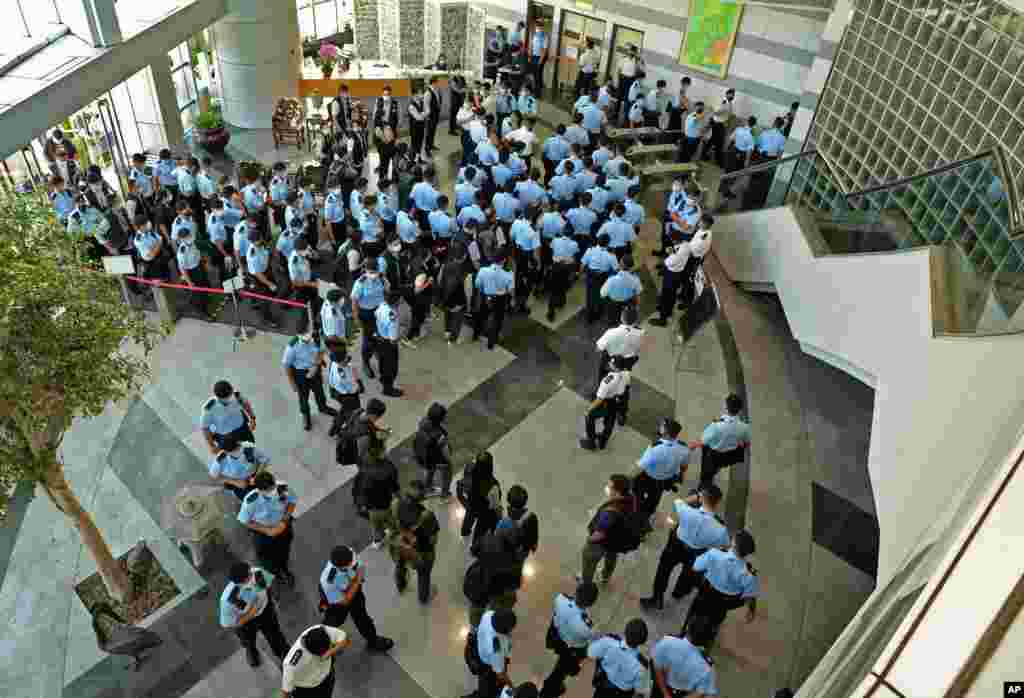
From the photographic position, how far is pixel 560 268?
8.98 meters

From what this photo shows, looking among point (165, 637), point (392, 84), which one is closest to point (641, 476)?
point (165, 637)

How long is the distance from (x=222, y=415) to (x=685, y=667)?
14.0 feet

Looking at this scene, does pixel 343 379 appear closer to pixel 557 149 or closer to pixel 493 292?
pixel 493 292

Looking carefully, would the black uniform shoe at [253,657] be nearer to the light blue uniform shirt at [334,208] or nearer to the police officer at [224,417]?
the police officer at [224,417]

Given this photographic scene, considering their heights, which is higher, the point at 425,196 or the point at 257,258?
the point at 425,196

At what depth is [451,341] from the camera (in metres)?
8.84

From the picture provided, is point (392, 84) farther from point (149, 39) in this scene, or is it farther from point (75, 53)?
point (75, 53)

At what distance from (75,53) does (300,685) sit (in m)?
9.16

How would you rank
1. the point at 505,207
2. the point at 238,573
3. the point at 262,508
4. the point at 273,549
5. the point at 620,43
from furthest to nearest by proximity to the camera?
the point at 620,43
the point at 505,207
the point at 273,549
the point at 262,508
the point at 238,573

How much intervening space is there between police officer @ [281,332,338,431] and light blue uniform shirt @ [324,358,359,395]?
33 centimetres

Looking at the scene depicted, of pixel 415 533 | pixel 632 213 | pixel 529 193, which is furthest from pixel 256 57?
pixel 415 533

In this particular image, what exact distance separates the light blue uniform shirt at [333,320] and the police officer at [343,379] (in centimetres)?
24

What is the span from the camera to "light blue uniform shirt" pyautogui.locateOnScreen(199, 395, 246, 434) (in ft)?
20.4

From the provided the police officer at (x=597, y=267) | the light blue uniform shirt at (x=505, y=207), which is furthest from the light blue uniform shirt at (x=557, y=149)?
the police officer at (x=597, y=267)
